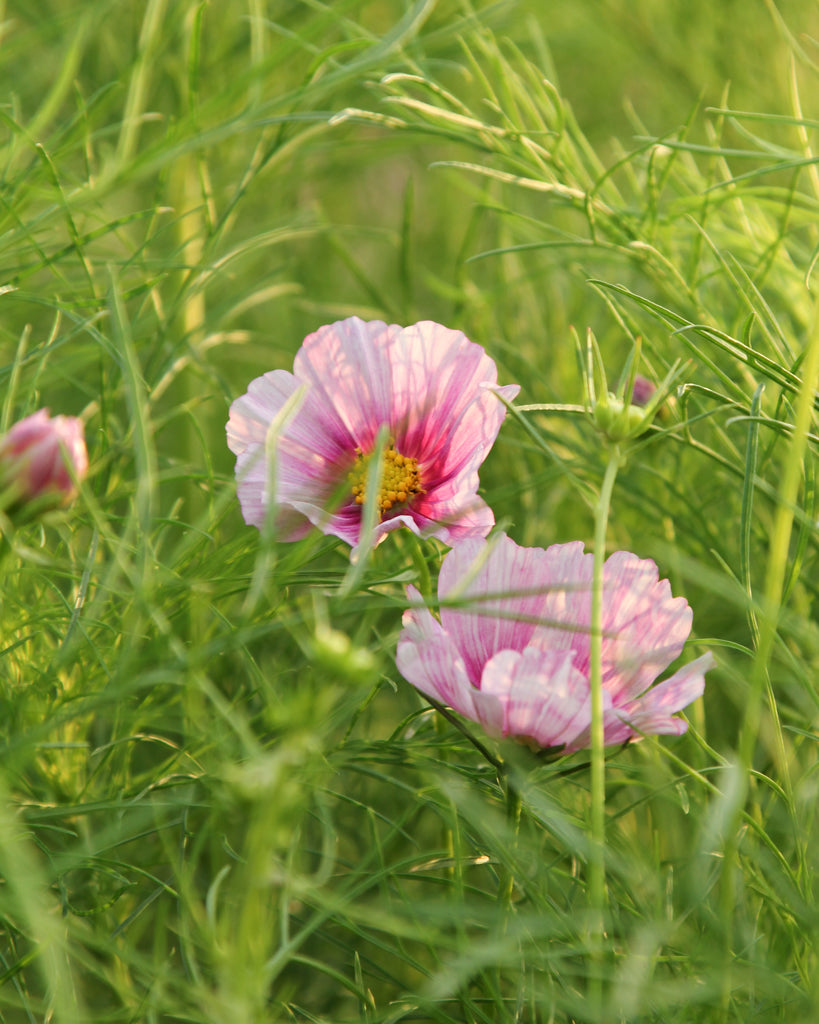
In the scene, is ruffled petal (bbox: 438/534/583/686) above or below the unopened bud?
below

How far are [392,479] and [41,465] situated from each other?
0.57ft

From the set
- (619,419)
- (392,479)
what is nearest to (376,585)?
(392,479)

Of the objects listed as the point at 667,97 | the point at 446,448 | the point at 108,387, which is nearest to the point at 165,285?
the point at 108,387

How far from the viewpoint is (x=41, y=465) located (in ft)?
0.94

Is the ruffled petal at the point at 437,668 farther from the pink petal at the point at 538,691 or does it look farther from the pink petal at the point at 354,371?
the pink petal at the point at 354,371

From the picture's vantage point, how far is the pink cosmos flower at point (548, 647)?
0.99 ft

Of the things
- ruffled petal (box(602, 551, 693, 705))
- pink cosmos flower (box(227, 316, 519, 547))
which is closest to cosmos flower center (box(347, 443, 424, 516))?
pink cosmos flower (box(227, 316, 519, 547))

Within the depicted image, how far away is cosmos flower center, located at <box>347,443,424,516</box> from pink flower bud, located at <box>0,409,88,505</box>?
0.15 meters

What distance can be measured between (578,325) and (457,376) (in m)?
0.28

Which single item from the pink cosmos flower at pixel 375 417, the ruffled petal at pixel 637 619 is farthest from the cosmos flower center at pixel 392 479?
the ruffled petal at pixel 637 619

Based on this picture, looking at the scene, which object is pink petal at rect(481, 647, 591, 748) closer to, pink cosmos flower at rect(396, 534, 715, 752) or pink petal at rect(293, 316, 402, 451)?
pink cosmos flower at rect(396, 534, 715, 752)

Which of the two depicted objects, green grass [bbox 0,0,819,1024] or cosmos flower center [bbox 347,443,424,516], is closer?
green grass [bbox 0,0,819,1024]

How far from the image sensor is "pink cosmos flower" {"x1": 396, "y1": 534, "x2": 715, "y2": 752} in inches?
11.9

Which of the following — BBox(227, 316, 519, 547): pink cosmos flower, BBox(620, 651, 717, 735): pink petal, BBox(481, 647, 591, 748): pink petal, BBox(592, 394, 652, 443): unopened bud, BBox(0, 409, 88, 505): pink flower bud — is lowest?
BBox(620, 651, 717, 735): pink petal
